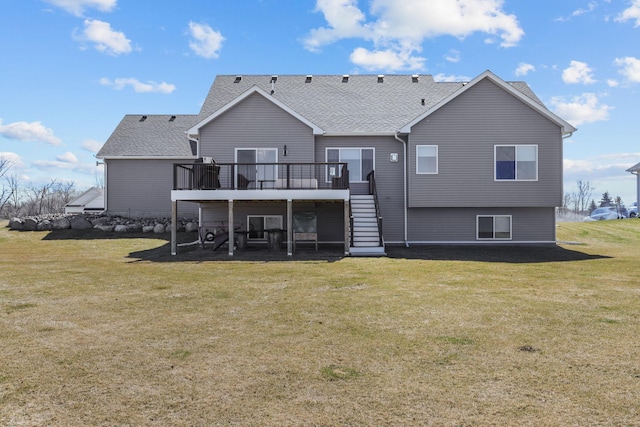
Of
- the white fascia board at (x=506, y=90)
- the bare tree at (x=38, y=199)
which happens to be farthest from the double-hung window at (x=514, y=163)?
the bare tree at (x=38, y=199)

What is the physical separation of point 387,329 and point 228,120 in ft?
46.0

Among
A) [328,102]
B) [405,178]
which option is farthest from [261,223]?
[328,102]

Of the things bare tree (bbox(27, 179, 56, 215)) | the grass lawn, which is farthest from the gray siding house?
bare tree (bbox(27, 179, 56, 215))

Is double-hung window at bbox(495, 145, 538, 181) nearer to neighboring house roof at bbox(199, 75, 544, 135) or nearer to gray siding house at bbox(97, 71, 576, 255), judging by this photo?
gray siding house at bbox(97, 71, 576, 255)

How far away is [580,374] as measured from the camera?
430cm

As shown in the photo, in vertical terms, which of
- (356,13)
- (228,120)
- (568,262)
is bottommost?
(568,262)

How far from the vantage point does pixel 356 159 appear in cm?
1847

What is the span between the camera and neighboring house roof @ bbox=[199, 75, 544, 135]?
1889cm

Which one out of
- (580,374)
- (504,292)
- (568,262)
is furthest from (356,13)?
(580,374)

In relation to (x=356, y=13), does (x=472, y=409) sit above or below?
below

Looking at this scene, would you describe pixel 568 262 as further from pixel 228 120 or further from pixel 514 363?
pixel 228 120

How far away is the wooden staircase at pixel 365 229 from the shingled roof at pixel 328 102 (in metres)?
3.01

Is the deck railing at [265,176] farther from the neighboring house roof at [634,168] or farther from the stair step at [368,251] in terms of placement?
the neighboring house roof at [634,168]

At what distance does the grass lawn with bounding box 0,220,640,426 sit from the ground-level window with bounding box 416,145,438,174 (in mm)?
7656
